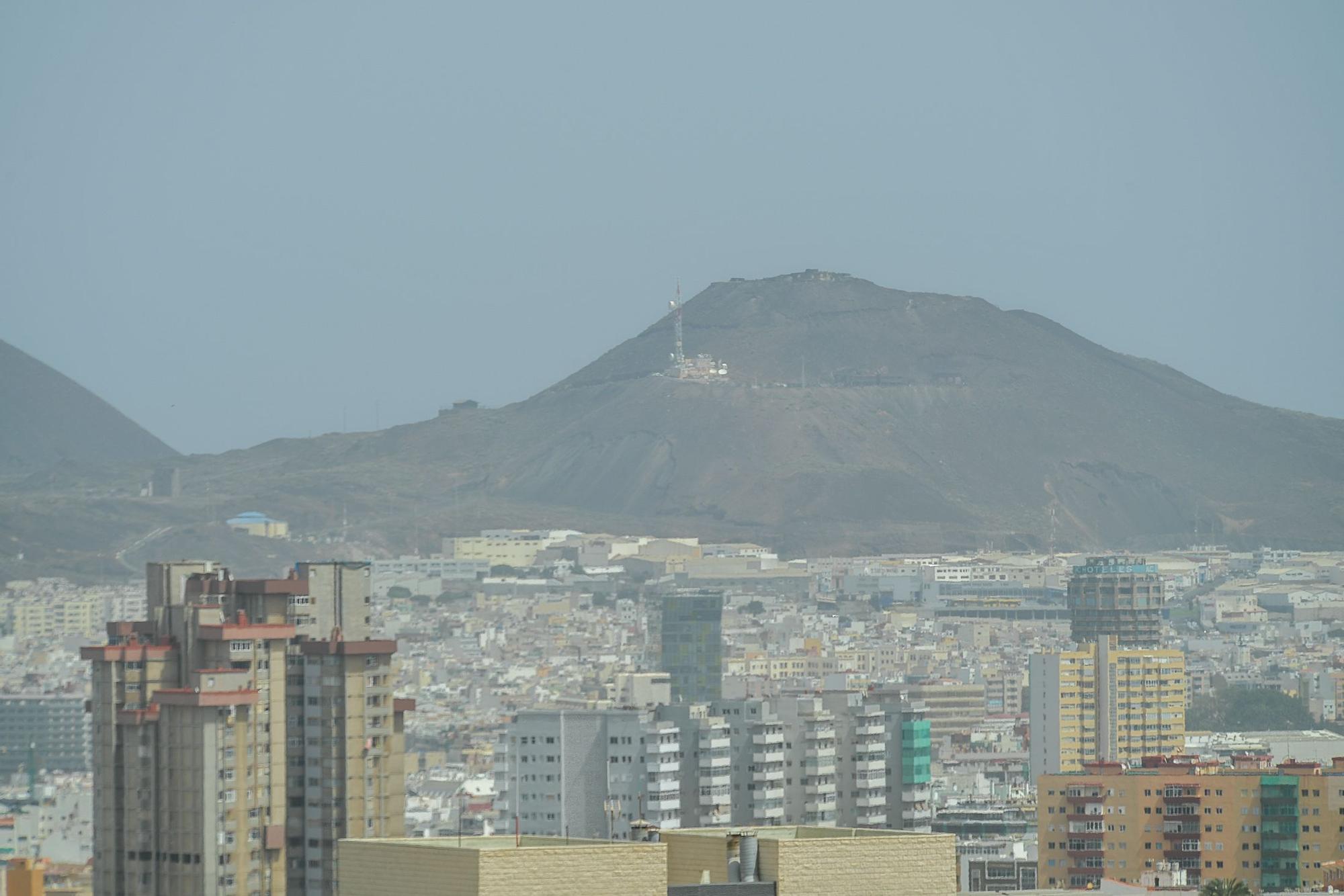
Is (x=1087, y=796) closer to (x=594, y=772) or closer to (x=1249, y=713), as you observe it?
(x=594, y=772)

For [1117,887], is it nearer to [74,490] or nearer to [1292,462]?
[74,490]

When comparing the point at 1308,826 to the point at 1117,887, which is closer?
the point at 1117,887

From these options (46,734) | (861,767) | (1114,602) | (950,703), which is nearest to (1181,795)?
(861,767)

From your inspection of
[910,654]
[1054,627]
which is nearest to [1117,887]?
[910,654]

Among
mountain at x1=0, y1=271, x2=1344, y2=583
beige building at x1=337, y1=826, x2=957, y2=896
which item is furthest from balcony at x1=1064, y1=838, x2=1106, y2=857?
mountain at x1=0, y1=271, x2=1344, y2=583

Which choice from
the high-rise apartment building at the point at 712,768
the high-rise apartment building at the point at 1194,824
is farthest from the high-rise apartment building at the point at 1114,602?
the high-rise apartment building at the point at 712,768

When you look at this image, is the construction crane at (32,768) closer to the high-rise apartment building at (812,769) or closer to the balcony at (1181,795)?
the high-rise apartment building at (812,769)
